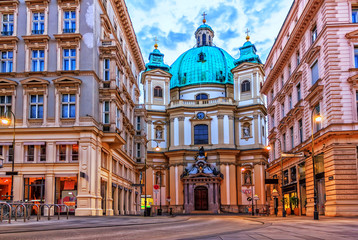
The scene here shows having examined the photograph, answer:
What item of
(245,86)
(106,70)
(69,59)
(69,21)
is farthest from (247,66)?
(69,59)

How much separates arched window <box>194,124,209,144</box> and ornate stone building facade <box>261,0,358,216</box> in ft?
109

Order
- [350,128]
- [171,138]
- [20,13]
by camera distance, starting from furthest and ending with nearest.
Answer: [171,138] < [20,13] < [350,128]

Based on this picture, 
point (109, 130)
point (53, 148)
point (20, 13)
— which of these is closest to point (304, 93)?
point (109, 130)

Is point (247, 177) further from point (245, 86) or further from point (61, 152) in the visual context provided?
point (61, 152)

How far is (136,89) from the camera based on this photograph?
63.2 m

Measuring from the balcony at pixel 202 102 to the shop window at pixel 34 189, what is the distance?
154 ft

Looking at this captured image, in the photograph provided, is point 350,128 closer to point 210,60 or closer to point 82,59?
point 82,59

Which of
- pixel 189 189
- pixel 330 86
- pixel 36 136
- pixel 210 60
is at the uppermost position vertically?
pixel 210 60

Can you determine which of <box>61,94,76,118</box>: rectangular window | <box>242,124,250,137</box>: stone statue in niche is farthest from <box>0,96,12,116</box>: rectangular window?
<box>242,124,250,137</box>: stone statue in niche

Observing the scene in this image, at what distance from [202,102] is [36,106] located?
47210 mm

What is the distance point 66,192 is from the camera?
126 ft

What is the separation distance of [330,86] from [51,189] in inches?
921

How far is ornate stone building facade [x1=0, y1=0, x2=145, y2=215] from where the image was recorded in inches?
1507

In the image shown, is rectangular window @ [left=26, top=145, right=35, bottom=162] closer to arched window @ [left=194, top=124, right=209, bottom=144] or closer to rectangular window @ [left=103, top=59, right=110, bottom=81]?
rectangular window @ [left=103, top=59, right=110, bottom=81]
